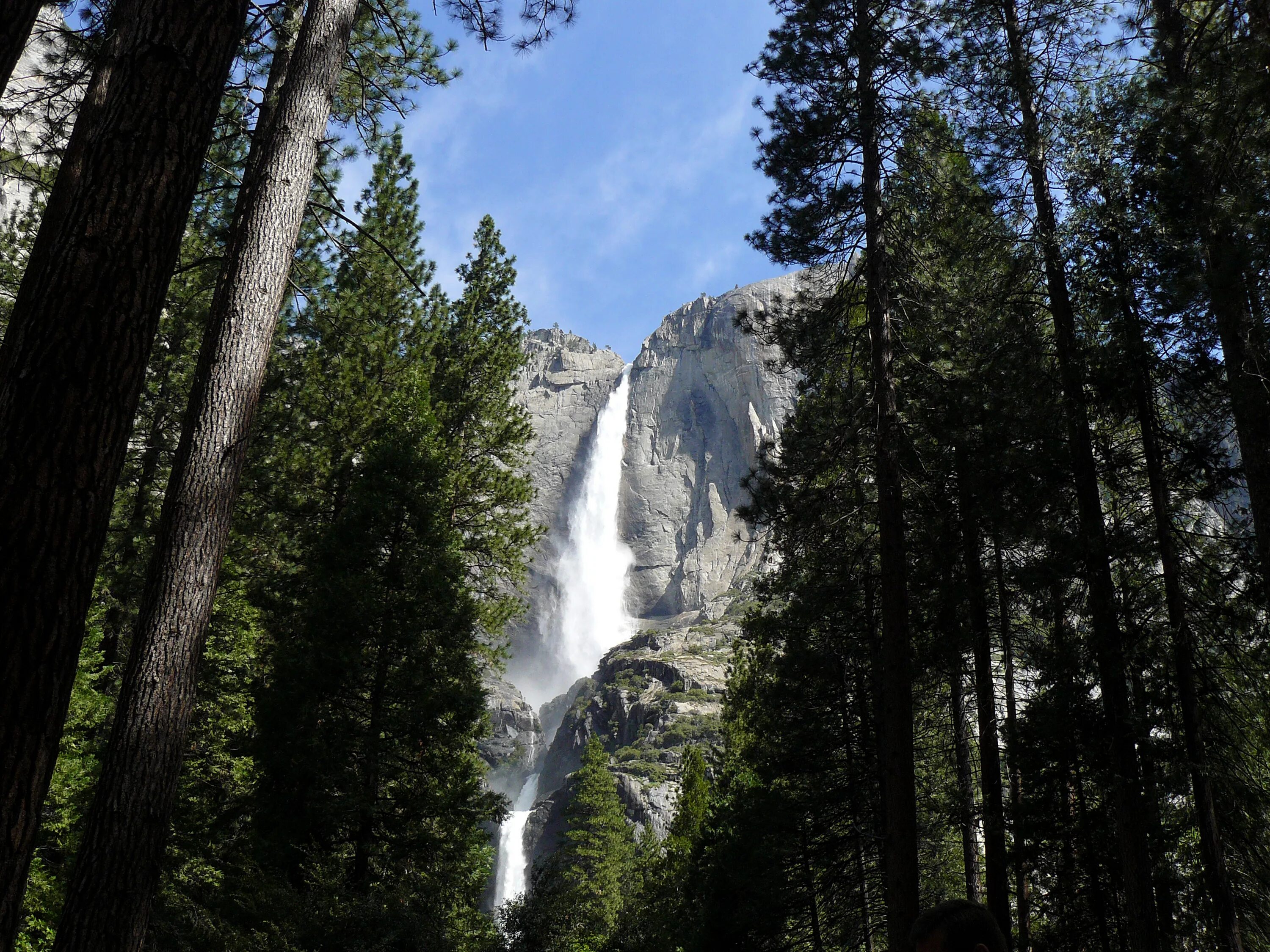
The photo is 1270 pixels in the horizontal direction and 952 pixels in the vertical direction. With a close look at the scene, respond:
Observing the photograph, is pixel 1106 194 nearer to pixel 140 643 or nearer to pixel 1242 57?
pixel 1242 57

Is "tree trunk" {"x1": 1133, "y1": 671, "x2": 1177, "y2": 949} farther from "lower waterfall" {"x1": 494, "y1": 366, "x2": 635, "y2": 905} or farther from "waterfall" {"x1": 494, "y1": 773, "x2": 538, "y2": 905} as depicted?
"lower waterfall" {"x1": 494, "y1": 366, "x2": 635, "y2": 905}

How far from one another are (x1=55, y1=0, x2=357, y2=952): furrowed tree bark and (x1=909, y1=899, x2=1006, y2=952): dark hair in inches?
122

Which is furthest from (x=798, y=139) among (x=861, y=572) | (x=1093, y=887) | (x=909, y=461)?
(x=1093, y=887)

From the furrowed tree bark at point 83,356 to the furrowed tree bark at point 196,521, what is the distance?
5.05 ft

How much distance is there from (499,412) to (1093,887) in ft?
37.6

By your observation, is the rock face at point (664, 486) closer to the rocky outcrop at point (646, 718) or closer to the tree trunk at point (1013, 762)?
the rocky outcrop at point (646, 718)

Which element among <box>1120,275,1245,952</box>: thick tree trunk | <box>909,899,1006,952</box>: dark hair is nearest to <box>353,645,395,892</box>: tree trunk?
<box>1120,275,1245,952</box>: thick tree trunk

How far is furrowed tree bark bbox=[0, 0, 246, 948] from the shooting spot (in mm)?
1959

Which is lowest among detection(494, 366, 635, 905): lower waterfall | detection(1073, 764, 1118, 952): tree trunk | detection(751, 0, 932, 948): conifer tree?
detection(1073, 764, 1118, 952): tree trunk

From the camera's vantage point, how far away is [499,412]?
15414mm

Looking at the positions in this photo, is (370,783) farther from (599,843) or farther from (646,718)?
(646,718)

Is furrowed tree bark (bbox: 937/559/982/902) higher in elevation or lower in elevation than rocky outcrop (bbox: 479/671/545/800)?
lower

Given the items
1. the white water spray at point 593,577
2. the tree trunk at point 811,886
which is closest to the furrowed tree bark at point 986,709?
the tree trunk at point 811,886

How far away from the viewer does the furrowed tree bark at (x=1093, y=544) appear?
22.2 ft
